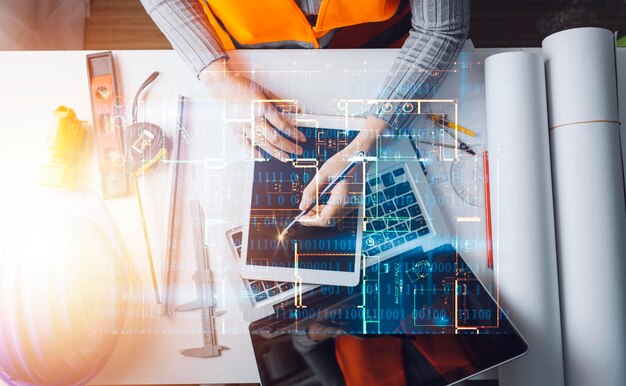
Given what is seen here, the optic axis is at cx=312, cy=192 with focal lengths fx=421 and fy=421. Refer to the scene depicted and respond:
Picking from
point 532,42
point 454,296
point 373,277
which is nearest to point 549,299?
point 454,296

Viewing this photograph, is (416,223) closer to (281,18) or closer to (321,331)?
(321,331)

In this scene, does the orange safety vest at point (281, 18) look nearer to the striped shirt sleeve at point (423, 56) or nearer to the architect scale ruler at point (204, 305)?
the striped shirt sleeve at point (423, 56)

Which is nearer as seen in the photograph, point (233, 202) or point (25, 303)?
point (25, 303)

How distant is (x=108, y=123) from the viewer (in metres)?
0.77

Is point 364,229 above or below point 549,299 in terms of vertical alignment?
above

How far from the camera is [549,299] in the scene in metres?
0.66

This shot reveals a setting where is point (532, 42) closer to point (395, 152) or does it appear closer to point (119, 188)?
point (395, 152)

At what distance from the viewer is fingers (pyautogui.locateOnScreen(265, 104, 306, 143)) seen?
74 centimetres

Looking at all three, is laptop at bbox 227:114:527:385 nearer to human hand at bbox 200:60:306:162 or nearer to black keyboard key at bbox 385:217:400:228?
black keyboard key at bbox 385:217:400:228

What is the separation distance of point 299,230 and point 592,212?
46 centimetres

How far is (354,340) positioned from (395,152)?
0.33 meters

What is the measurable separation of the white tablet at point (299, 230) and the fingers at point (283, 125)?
0.01 m

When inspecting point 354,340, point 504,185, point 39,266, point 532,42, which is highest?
point 532,42

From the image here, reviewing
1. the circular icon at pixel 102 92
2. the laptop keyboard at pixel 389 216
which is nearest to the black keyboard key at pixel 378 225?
the laptop keyboard at pixel 389 216
